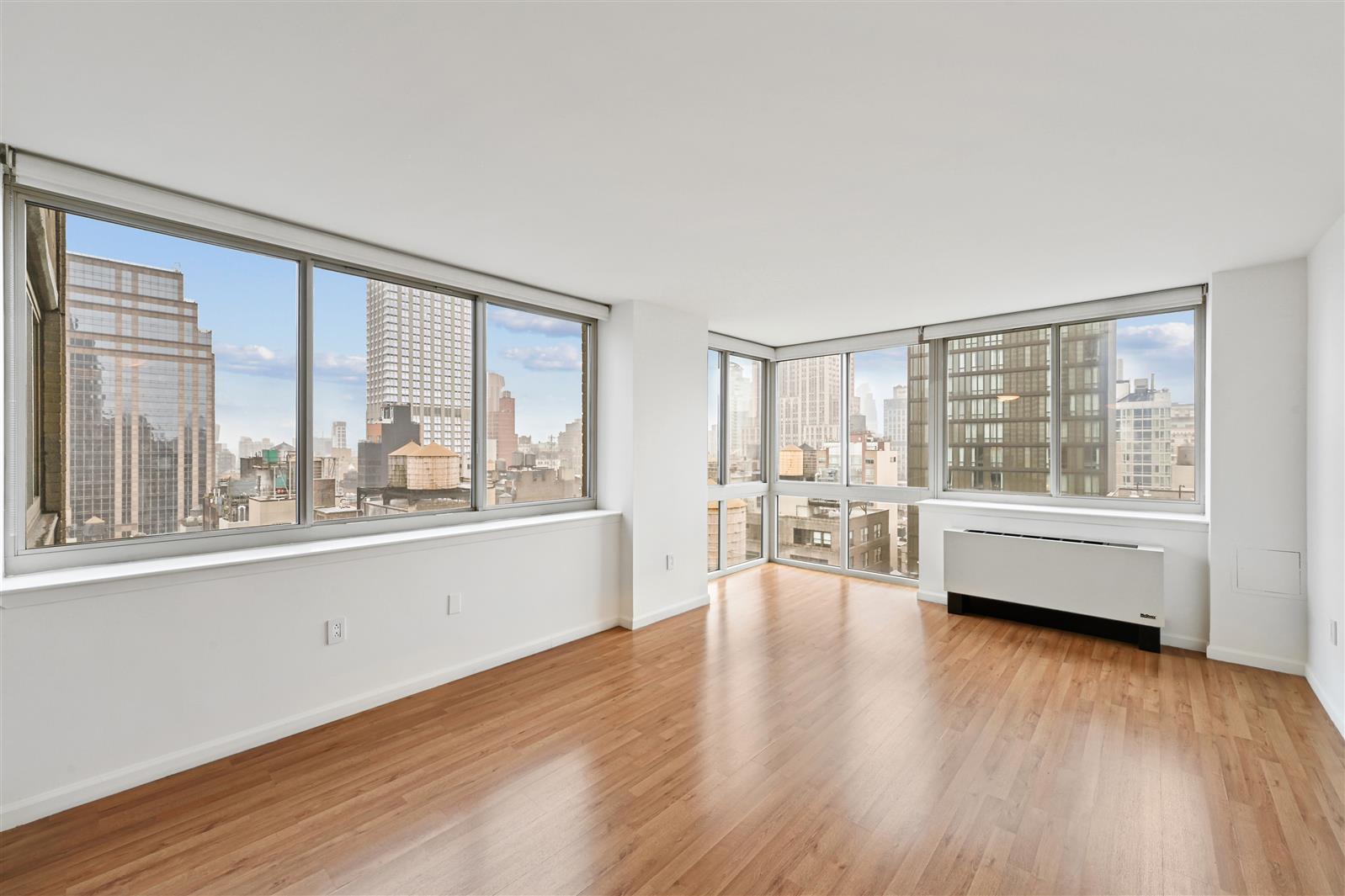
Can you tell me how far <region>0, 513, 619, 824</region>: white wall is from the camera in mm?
2189

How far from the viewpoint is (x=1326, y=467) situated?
3074 mm

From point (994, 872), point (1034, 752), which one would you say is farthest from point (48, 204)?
point (1034, 752)

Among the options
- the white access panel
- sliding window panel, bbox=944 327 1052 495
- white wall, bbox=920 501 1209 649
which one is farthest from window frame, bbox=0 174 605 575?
sliding window panel, bbox=944 327 1052 495

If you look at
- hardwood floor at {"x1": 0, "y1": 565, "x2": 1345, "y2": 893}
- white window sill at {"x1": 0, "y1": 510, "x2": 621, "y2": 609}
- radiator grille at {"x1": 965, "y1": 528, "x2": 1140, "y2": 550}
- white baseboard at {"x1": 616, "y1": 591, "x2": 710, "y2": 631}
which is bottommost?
hardwood floor at {"x1": 0, "y1": 565, "x2": 1345, "y2": 893}

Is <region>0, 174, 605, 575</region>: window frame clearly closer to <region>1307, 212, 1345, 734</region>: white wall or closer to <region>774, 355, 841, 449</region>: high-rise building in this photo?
<region>774, 355, 841, 449</region>: high-rise building

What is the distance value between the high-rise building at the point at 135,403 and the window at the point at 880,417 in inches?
214

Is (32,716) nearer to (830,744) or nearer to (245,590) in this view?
(245,590)

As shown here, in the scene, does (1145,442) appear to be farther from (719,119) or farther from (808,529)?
(719,119)

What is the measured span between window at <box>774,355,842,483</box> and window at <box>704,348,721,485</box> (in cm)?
101

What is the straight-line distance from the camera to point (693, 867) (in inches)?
76.4

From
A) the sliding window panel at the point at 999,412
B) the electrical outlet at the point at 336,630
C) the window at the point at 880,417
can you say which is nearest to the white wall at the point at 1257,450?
the sliding window panel at the point at 999,412

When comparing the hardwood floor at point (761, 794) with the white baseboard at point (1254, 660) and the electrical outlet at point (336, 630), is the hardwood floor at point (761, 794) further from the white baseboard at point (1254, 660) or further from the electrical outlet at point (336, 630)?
the electrical outlet at point (336, 630)

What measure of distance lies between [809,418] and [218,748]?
5.61 m

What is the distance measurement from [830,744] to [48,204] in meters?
4.24
